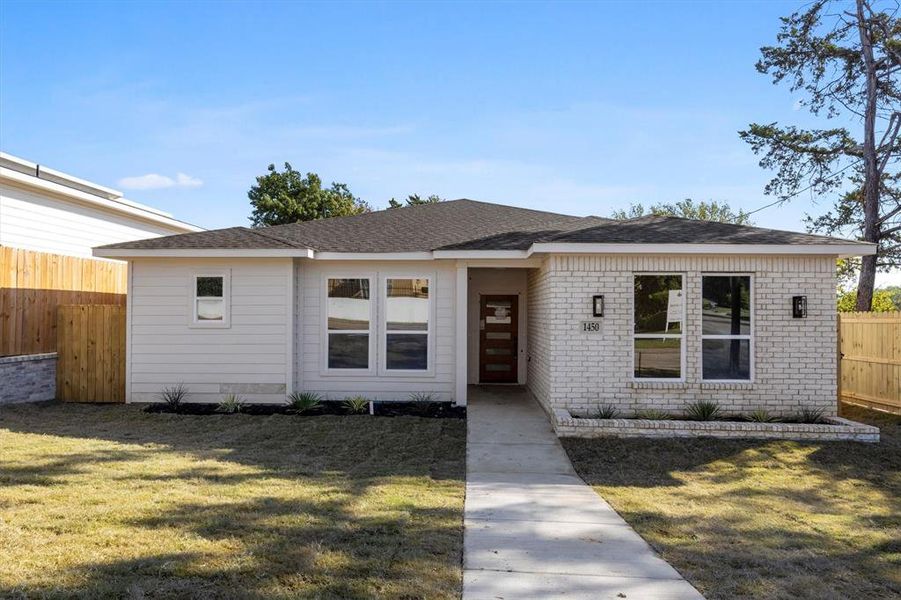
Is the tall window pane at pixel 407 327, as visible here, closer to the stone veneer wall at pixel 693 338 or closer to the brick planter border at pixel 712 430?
the stone veneer wall at pixel 693 338

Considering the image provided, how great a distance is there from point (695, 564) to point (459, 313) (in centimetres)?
727

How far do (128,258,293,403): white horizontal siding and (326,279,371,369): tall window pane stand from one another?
88cm

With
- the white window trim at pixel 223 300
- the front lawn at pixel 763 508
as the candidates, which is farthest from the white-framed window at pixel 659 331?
the white window trim at pixel 223 300

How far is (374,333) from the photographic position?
11.6 meters

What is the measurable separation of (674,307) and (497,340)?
203 inches

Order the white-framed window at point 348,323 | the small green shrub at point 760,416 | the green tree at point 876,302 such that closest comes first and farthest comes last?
1. the small green shrub at point 760,416
2. the white-framed window at point 348,323
3. the green tree at point 876,302

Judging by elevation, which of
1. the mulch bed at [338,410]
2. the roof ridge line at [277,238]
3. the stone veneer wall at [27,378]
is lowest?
the mulch bed at [338,410]

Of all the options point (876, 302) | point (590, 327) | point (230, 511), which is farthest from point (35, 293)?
point (876, 302)

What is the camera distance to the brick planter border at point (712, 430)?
28.5 ft

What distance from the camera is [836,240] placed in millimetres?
9523

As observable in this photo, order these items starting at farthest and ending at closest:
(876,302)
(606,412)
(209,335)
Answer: (876,302) < (209,335) < (606,412)

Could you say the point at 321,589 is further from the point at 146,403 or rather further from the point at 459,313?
the point at 146,403

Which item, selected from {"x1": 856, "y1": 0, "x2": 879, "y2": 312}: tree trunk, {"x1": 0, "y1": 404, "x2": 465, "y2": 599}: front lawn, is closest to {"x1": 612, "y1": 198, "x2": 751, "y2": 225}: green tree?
{"x1": 856, "y1": 0, "x2": 879, "y2": 312}: tree trunk

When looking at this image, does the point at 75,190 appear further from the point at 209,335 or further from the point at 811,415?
the point at 811,415
